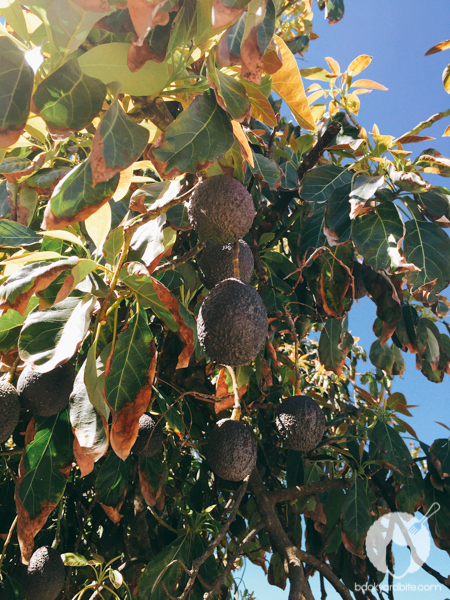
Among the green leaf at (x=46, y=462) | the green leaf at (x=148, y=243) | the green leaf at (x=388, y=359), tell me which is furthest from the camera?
the green leaf at (x=388, y=359)

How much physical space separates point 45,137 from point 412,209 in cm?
122

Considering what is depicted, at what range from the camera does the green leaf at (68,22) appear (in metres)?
0.71

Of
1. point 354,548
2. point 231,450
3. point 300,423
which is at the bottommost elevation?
point 354,548

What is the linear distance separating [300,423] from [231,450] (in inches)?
8.7

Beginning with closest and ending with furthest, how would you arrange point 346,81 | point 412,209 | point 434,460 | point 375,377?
point 412,209 < point 346,81 < point 434,460 < point 375,377

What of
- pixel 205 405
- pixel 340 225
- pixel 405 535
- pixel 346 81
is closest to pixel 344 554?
pixel 405 535

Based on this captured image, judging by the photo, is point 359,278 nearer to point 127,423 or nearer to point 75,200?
point 127,423

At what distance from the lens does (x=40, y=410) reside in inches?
44.3

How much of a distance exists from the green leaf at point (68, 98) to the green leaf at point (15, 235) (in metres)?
0.46

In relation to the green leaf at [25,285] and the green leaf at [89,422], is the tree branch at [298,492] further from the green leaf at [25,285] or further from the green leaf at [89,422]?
the green leaf at [25,285]

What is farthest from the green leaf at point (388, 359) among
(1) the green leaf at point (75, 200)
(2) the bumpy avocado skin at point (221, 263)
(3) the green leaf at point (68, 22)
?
(3) the green leaf at point (68, 22)

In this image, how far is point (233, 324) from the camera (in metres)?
0.90

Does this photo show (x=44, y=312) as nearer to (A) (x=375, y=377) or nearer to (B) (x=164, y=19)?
(B) (x=164, y=19)

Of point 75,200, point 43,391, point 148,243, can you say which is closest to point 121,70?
point 75,200
